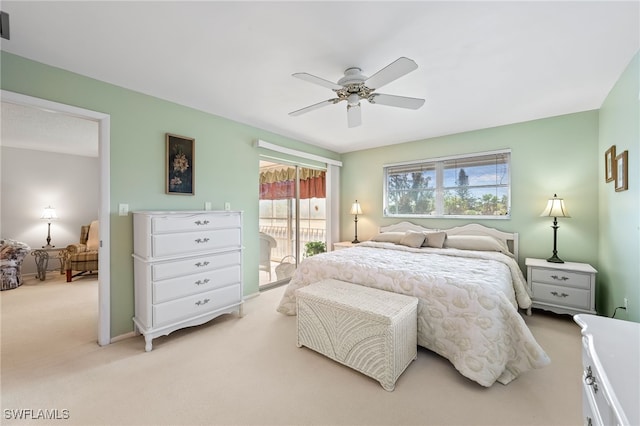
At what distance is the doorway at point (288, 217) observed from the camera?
4.12 meters

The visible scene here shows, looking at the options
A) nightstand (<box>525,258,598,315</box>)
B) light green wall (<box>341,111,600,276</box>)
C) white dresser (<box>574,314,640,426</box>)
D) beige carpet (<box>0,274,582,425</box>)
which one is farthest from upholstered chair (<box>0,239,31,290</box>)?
nightstand (<box>525,258,598,315</box>)

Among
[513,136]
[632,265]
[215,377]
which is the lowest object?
[215,377]

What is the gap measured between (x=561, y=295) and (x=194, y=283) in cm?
389

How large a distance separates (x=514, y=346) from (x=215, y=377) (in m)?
2.21

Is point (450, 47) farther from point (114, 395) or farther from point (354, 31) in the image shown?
point (114, 395)

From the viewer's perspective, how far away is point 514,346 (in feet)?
6.30

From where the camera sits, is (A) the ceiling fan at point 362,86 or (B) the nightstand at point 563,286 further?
(B) the nightstand at point 563,286

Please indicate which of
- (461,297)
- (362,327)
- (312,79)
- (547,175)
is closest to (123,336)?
(362,327)

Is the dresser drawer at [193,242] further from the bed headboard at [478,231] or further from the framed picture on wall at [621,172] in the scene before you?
the framed picture on wall at [621,172]

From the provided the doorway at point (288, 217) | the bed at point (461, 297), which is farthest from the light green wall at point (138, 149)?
the bed at point (461, 297)

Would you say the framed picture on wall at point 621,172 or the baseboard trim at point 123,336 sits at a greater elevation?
the framed picture on wall at point 621,172

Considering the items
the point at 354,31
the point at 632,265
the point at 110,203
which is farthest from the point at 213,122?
the point at 632,265

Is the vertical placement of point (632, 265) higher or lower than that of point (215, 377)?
higher

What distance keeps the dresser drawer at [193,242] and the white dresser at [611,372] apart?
273 centimetres
